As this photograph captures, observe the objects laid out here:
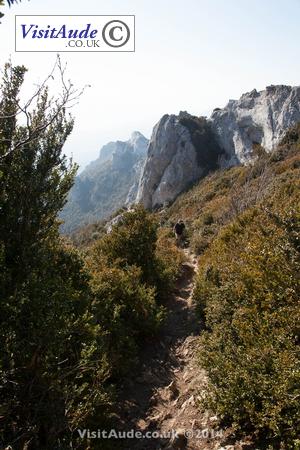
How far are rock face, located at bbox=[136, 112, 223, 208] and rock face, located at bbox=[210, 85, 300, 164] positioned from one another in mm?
3979

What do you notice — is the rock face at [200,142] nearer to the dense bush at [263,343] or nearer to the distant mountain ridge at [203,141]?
the distant mountain ridge at [203,141]

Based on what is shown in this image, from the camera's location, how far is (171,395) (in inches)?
339

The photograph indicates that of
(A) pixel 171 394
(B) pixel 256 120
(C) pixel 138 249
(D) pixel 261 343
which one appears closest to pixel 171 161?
(B) pixel 256 120

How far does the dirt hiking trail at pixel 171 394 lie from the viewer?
6.64 m

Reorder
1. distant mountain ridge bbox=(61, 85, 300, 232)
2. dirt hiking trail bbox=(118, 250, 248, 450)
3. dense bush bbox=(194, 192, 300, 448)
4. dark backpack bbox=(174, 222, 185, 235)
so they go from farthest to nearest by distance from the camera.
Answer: distant mountain ridge bbox=(61, 85, 300, 232)
dark backpack bbox=(174, 222, 185, 235)
dirt hiking trail bbox=(118, 250, 248, 450)
dense bush bbox=(194, 192, 300, 448)

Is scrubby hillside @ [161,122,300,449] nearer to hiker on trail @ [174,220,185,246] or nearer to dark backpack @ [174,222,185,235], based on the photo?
hiker on trail @ [174,220,185,246]

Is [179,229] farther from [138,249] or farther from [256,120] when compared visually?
[256,120]

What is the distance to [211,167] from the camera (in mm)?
61219

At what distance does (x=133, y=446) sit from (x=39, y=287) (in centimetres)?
398

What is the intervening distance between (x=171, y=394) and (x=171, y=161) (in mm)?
55648

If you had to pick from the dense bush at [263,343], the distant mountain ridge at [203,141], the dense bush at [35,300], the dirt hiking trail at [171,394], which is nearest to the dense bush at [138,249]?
the dirt hiking trail at [171,394]

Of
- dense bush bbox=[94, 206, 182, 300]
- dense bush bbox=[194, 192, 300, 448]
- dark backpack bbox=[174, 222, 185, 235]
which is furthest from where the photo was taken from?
dark backpack bbox=[174, 222, 185, 235]

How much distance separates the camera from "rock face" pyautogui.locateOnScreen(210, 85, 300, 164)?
4903 centimetres

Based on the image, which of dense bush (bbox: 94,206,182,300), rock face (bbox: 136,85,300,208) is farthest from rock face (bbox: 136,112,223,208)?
dense bush (bbox: 94,206,182,300)
